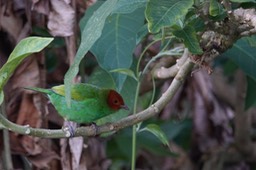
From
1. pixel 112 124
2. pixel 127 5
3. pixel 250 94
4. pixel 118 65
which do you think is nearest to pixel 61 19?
pixel 118 65

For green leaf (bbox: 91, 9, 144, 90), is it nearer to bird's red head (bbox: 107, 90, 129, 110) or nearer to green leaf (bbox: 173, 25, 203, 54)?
bird's red head (bbox: 107, 90, 129, 110)

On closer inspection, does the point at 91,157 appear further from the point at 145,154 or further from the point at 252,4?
the point at 145,154

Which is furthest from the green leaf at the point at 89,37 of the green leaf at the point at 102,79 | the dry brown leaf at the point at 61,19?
the green leaf at the point at 102,79

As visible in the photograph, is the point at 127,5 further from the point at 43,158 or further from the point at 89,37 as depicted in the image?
the point at 43,158

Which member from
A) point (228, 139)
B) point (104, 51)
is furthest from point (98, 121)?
point (228, 139)

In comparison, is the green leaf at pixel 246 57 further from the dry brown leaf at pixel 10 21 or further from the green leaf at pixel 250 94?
the dry brown leaf at pixel 10 21

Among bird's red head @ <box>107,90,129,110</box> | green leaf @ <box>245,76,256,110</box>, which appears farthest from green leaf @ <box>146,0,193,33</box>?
green leaf @ <box>245,76,256,110</box>
